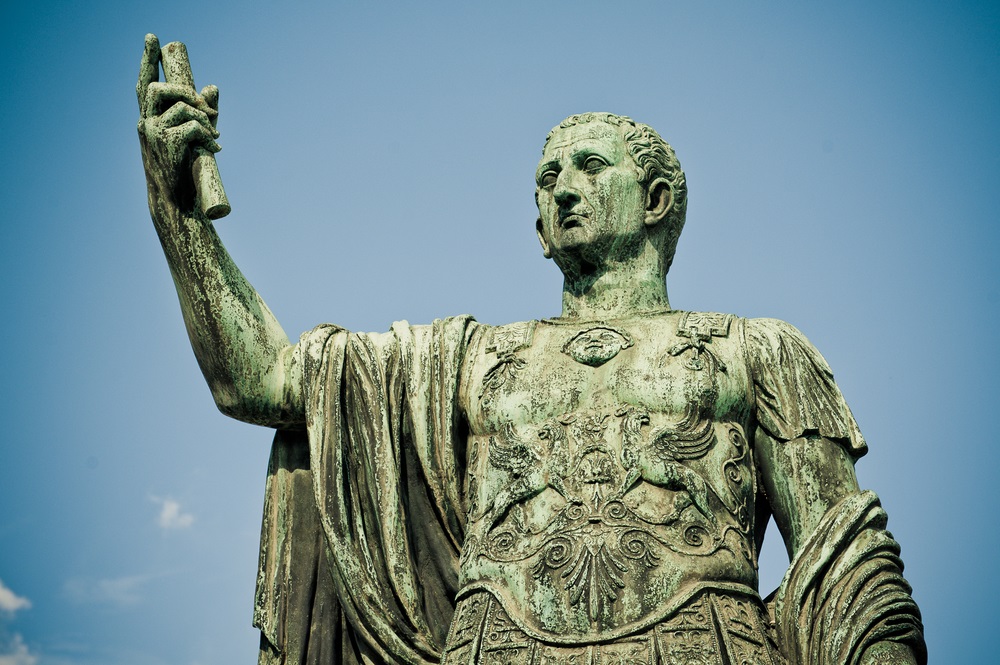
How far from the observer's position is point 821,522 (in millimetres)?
11523

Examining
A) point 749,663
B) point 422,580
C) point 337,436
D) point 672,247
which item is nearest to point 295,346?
point 337,436

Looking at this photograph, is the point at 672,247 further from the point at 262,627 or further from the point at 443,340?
the point at 262,627

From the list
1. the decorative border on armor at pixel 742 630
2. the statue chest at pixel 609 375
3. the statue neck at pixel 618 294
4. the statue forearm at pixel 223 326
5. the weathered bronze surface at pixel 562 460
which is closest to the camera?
the decorative border on armor at pixel 742 630

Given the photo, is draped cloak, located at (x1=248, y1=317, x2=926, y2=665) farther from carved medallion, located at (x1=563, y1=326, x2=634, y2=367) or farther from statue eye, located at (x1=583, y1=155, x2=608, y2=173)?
statue eye, located at (x1=583, y1=155, x2=608, y2=173)

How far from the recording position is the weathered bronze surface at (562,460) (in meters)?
11.1

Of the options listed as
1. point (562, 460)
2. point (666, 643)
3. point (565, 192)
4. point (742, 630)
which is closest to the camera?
point (666, 643)

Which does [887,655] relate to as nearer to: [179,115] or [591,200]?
[591,200]

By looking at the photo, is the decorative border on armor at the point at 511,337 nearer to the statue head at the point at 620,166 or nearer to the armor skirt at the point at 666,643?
the statue head at the point at 620,166

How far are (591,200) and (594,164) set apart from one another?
257mm

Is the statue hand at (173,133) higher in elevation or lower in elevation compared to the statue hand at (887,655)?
higher

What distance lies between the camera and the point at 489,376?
40.2 ft

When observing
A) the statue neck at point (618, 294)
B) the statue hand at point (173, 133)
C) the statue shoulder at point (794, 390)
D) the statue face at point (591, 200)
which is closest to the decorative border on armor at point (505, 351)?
the statue neck at point (618, 294)

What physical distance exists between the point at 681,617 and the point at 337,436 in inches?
101

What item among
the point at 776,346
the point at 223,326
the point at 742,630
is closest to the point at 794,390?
the point at 776,346
